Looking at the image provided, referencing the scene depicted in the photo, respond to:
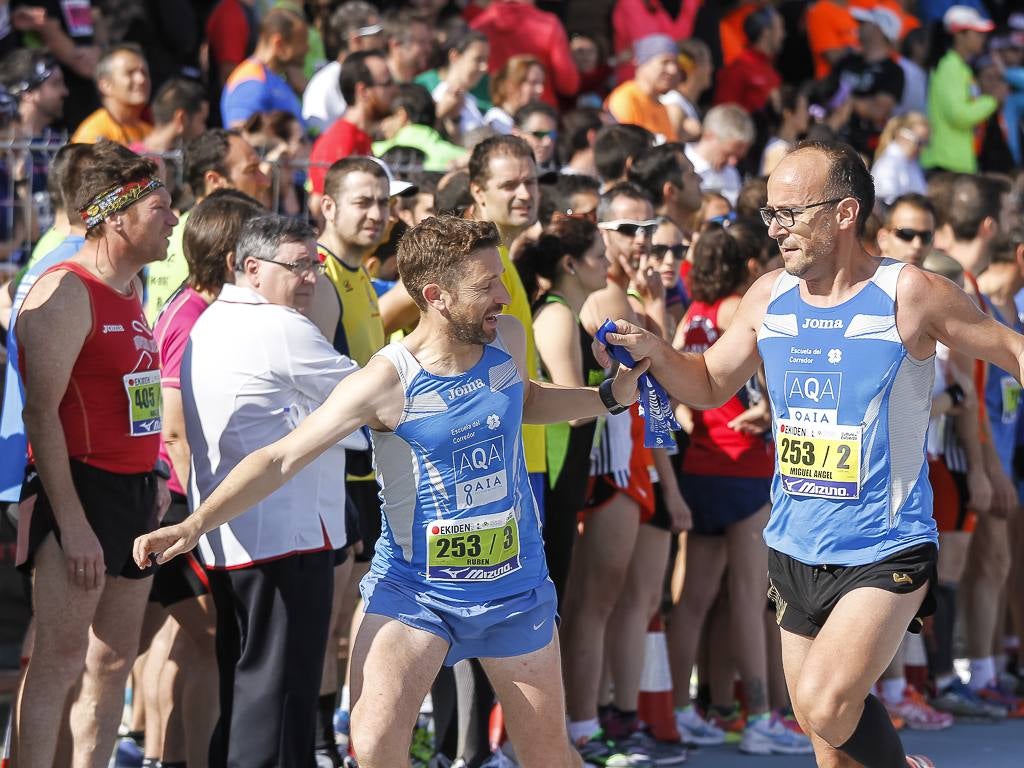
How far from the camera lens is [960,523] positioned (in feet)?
25.2

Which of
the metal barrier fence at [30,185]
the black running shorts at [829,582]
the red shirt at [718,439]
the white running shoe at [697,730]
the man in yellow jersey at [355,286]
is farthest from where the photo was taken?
the metal barrier fence at [30,185]

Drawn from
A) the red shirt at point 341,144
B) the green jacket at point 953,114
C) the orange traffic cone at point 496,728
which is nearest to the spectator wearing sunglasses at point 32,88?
the red shirt at point 341,144

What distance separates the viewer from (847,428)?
445cm

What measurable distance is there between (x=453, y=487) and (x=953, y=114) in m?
10.5

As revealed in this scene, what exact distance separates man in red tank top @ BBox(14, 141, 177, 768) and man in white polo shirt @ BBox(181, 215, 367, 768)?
0.23 metres

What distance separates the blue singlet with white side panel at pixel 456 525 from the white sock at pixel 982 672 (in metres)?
4.28

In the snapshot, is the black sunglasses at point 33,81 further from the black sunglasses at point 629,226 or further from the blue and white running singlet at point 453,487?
the blue and white running singlet at point 453,487

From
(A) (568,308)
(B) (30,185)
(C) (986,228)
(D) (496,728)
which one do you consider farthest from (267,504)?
(C) (986,228)

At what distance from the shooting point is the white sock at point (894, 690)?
742cm

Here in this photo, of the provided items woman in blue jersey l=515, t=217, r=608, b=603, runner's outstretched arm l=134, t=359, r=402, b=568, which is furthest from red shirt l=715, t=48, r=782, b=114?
runner's outstretched arm l=134, t=359, r=402, b=568

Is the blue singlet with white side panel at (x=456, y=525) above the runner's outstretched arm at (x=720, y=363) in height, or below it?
below

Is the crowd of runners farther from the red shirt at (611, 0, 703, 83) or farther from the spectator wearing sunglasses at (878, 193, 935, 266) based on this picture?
the red shirt at (611, 0, 703, 83)

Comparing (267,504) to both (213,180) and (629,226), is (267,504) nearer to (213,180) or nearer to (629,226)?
(213,180)

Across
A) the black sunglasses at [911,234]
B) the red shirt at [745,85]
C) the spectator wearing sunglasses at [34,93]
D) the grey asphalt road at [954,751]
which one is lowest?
the grey asphalt road at [954,751]
